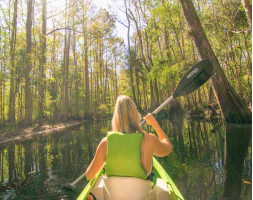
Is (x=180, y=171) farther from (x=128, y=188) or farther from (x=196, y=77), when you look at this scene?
(x=128, y=188)

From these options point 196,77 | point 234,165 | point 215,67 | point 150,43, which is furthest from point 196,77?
point 150,43

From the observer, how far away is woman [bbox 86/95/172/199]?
1621 mm

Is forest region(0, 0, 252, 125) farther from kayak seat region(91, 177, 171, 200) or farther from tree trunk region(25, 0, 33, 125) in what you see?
kayak seat region(91, 177, 171, 200)

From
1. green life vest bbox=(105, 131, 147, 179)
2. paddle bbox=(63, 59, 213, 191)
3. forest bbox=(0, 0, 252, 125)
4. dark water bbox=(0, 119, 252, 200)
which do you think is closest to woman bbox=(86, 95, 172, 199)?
green life vest bbox=(105, 131, 147, 179)

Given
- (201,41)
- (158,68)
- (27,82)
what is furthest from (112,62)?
(201,41)

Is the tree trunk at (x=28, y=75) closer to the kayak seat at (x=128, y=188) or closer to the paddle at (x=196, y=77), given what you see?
the paddle at (x=196, y=77)

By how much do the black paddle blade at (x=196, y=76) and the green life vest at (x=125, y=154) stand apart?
1.71 m

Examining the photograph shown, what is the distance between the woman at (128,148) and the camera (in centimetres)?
162

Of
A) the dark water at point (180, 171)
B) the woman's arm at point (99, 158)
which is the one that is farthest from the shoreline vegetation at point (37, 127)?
the woman's arm at point (99, 158)

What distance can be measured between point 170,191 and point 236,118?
8.80 meters

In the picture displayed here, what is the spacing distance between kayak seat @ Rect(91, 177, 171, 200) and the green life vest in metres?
0.06

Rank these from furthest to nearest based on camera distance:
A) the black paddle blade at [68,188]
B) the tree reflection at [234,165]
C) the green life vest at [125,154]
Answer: the black paddle blade at [68,188] → the tree reflection at [234,165] → the green life vest at [125,154]

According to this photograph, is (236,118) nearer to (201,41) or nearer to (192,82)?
(201,41)

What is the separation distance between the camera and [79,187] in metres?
3.44
